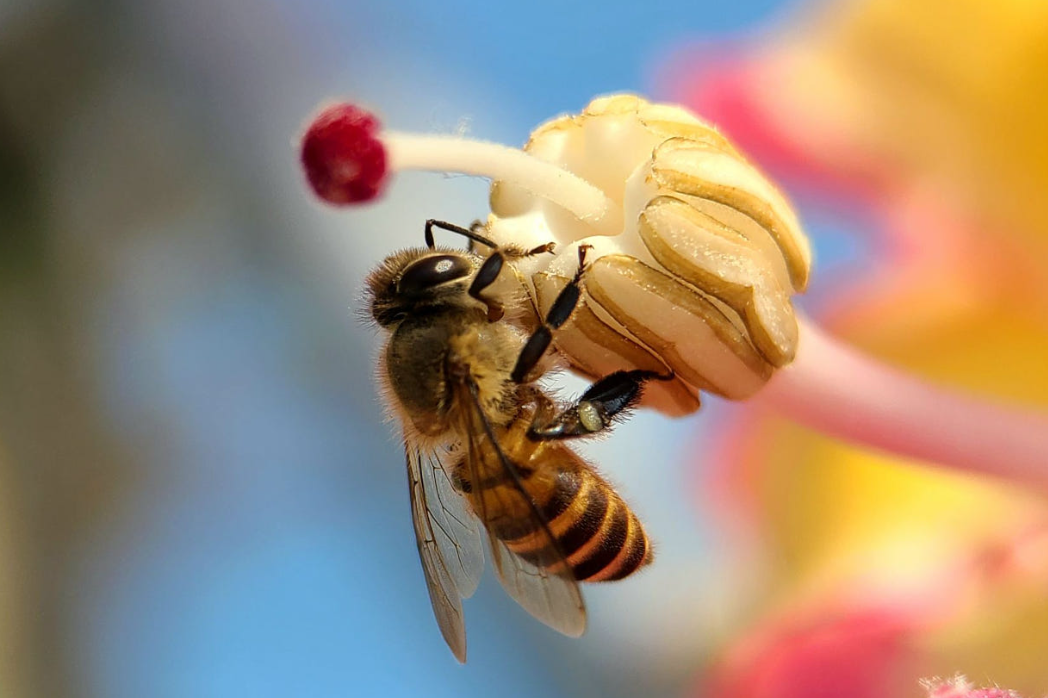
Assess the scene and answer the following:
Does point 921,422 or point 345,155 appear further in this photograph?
point 921,422

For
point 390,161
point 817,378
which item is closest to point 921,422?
point 817,378

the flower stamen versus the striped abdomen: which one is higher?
the flower stamen

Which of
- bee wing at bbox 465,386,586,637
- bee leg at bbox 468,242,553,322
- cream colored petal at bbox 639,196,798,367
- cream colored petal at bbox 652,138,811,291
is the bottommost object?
bee wing at bbox 465,386,586,637

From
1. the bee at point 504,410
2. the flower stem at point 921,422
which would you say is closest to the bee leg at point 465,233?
the bee at point 504,410

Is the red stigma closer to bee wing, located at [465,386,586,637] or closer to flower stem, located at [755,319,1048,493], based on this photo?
bee wing, located at [465,386,586,637]

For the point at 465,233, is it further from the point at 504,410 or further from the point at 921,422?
the point at 921,422

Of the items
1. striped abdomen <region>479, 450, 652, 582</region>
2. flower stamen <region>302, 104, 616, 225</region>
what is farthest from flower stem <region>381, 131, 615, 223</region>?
striped abdomen <region>479, 450, 652, 582</region>
